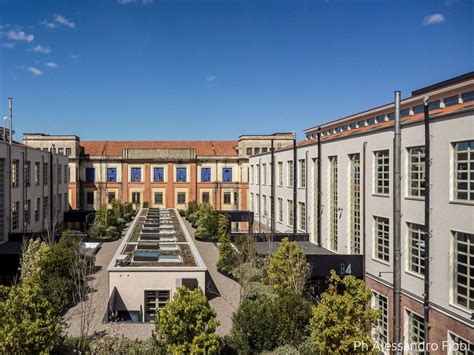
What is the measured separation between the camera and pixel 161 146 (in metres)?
59.8

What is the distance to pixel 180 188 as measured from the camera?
5450 centimetres

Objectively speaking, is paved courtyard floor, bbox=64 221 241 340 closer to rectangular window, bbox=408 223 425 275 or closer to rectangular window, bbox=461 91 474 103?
rectangular window, bbox=408 223 425 275

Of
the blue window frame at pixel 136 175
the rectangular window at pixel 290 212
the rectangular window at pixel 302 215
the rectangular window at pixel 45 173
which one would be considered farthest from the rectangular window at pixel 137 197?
the rectangular window at pixel 302 215

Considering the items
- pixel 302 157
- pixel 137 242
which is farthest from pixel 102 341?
→ pixel 302 157

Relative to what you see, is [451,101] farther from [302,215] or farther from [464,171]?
[302,215]

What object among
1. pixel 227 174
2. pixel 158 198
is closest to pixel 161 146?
pixel 158 198

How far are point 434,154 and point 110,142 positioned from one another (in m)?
52.1

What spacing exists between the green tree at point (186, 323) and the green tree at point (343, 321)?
10.8 feet

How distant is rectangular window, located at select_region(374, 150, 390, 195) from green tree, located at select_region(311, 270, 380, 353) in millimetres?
7916

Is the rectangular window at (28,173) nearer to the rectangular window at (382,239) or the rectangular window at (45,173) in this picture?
the rectangular window at (45,173)

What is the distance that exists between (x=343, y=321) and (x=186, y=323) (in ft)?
15.5


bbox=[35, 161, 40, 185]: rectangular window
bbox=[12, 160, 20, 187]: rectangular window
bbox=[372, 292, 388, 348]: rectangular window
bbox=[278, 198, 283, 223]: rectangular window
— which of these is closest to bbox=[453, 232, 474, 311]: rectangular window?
bbox=[372, 292, 388, 348]: rectangular window

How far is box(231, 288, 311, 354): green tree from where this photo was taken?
1391cm

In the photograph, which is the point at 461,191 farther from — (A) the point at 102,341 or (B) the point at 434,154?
(A) the point at 102,341
